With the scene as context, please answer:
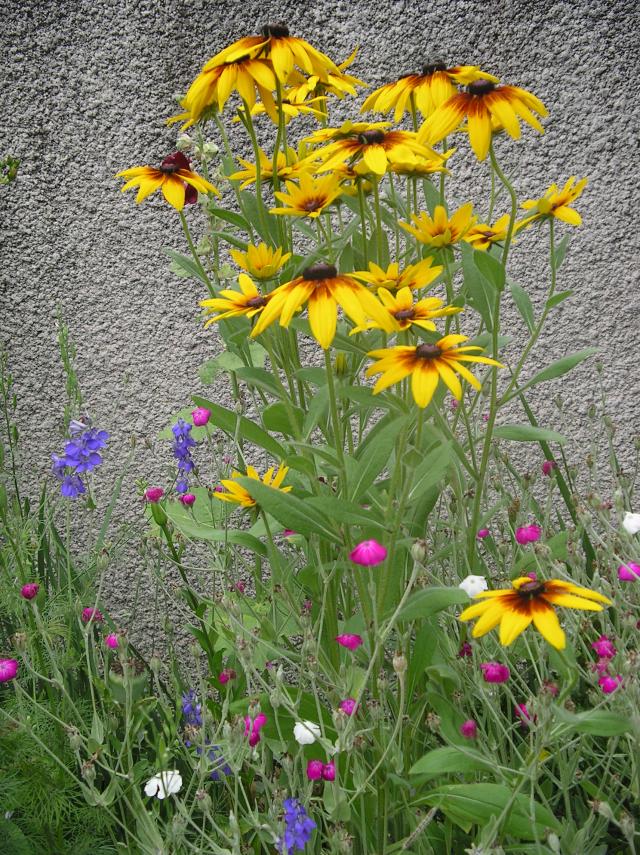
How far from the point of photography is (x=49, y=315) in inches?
85.0

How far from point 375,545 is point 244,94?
602 mm

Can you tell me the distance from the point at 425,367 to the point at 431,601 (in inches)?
11.8

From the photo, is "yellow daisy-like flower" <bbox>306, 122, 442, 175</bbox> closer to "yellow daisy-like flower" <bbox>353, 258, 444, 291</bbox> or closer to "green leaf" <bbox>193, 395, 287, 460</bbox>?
"yellow daisy-like flower" <bbox>353, 258, 444, 291</bbox>

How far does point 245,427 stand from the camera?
132cm

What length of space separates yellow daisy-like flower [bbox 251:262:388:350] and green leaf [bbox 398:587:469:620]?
0.33m

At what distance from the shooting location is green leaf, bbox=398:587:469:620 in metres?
1.03

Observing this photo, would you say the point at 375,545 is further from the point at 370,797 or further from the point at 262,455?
the point at 262,455

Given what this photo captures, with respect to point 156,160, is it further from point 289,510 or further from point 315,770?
point 315,770

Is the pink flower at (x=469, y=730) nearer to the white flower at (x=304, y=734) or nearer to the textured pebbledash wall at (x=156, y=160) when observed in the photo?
the white flower at (x=304, y=734)

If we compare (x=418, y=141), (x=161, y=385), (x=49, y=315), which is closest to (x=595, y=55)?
(x=418, y=141)

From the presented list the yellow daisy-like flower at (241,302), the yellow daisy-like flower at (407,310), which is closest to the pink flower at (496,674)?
the yellow daisy-like flower at (407,310)

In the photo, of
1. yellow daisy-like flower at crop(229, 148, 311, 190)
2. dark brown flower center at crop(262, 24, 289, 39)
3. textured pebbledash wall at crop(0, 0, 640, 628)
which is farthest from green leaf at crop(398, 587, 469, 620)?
textured pebbledash wall at crop(0, 0, 640, 628)

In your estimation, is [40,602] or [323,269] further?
[40,602]

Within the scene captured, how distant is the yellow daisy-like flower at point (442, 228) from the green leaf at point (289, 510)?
0.41 metres
